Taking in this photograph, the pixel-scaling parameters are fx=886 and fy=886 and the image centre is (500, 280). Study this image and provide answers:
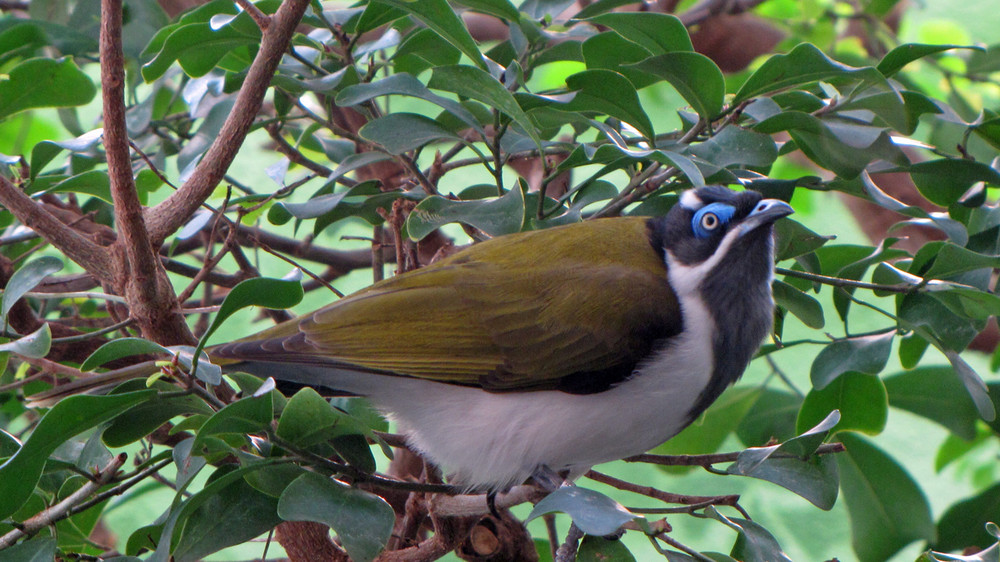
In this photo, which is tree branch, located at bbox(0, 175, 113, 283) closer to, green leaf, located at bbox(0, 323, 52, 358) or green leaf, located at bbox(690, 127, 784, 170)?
→ green leaf, located at bbox(0, 323, 52, 358)

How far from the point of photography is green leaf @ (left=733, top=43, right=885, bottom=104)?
1129 millimetres

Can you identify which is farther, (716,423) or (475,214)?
(716,423)

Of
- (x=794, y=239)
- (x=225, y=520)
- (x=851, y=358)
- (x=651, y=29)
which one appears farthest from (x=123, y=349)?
(x=851, y=358)

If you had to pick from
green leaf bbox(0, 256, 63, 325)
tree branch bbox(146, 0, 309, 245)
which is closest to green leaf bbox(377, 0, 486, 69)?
tree branch bbox(146, 0, 309, 245)

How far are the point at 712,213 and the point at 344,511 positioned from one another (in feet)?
2.51

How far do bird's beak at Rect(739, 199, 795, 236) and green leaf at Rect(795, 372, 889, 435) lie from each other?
0.33 metres

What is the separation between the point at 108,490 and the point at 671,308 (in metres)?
0.86

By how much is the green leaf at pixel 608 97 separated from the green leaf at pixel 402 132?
0.21m

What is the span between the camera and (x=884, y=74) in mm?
1223

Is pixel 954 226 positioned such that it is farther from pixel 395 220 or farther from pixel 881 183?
pixel 881 183

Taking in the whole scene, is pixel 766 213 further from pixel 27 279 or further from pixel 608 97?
pixel 27 279

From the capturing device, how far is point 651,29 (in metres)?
1.28

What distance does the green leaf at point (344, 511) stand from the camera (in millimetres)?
965

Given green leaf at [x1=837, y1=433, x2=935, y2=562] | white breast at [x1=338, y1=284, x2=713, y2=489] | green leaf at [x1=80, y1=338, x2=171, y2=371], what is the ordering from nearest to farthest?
1. green leaf at [x1=80, y1=338, x2=171, y2=371]
2. white breast at [x1=338, y1=284, x2=713, y2=489]
3. green leaf at [x1=837, y1=433, x2=935, y2=562]
